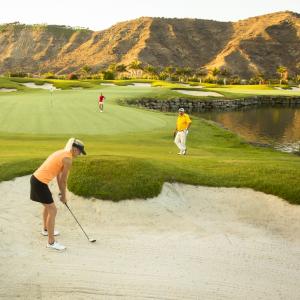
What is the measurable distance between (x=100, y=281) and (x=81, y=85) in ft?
220

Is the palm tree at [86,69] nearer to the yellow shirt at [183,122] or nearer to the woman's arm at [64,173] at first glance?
the yellow shirt at [183,122]

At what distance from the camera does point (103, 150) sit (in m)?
19.9

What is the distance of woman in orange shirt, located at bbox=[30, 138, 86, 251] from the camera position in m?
9.00

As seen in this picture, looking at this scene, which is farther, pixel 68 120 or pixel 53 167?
pixel 68 120

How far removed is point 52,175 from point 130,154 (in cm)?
993

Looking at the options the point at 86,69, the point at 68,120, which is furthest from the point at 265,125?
the point at 86,69

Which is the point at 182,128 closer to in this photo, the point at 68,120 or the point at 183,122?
the point at 183,122

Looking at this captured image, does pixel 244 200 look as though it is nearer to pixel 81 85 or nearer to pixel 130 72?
pixel 81 85

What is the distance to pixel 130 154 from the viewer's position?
19.0 m

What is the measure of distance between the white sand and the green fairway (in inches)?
18.9

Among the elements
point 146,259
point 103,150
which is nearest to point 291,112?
point 103,150

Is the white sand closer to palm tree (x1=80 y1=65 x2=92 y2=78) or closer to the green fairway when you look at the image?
the green fairway

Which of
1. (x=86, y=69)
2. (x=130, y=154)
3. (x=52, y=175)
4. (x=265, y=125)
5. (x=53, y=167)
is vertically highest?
(x=86, y=69)

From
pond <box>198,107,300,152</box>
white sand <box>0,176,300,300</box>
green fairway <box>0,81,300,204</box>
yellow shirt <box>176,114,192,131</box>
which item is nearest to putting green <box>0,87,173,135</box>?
green fairway <box>0,81,300,204</box>
